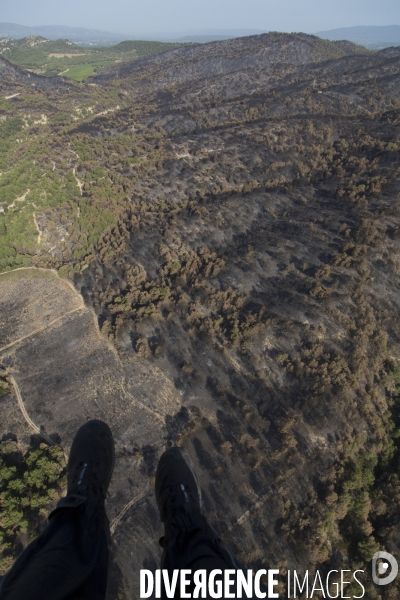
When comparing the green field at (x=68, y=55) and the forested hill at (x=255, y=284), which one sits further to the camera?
the green field at (x=68, y=55)

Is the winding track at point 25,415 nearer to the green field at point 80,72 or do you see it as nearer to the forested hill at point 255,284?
the forested hill at point 255,284

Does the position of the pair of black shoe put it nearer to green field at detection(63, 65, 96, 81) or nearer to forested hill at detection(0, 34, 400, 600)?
forested hill at detection(0, 34, 400, 600)

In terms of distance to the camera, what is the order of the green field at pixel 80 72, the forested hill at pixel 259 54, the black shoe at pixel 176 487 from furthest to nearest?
the green field at pixel 80 72
the forested hill at pixel 259 54
the black shoe at pixel 176 487

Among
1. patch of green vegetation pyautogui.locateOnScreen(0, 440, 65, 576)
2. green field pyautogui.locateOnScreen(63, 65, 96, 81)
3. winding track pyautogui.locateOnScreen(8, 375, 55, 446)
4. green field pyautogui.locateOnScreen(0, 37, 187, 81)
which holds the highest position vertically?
green field pyautogui.locateOnScreen(0, 37, 187, 81)

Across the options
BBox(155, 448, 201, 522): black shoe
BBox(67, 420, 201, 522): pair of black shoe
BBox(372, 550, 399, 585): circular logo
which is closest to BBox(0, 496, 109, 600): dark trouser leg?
BBox(67, 420, 201, 522): pair of black shoe

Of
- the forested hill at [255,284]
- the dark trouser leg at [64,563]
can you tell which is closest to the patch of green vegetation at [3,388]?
the forested hill at [255,284]

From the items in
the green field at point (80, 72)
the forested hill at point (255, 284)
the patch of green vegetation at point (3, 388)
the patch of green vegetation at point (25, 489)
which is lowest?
the patch of green vegetation at point (25, 489)

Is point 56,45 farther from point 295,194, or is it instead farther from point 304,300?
point 304,300

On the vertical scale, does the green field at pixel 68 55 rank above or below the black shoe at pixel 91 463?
above

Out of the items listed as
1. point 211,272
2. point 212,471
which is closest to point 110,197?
point 211,272
